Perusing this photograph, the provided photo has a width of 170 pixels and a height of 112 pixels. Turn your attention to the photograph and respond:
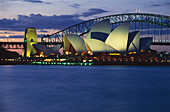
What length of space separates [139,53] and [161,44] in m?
21.5

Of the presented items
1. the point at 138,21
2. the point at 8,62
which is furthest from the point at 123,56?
the point at 8,62

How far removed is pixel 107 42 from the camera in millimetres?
107750

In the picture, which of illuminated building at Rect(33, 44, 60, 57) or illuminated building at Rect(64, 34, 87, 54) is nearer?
illuminated building at Rect(64, 34, 87, 54)

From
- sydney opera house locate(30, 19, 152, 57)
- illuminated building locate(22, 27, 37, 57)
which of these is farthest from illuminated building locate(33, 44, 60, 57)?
sydney opera house locate(30, 19, 152, 57)

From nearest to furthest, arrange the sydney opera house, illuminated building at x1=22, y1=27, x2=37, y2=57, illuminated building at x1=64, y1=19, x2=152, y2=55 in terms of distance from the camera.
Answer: illuminated building at x1=64, y1=19, x2=152, y2=55 < the sydney opera house < illuminated building at x1=22, y1=27, x2=37, y2=57

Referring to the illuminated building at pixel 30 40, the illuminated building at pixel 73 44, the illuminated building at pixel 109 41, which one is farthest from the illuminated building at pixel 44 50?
the illuminated building at pixel 109 41

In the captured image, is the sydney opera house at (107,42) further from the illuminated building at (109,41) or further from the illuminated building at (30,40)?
the illuminated building at (30,40)

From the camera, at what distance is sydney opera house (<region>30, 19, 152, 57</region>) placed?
10312 centimetres

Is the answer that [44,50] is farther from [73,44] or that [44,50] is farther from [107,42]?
[107,42]

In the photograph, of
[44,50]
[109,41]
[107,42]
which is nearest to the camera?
[109,41]

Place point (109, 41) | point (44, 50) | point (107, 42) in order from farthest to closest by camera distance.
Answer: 1. point (44, 50)
2. point (107, 42)
3. point (109, 41)

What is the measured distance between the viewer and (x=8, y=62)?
131375 millimetres

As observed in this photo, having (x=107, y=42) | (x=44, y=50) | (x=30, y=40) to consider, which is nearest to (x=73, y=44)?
(x=107, y=42)

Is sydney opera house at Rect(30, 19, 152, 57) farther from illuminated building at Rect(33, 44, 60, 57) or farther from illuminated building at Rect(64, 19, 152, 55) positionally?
illuminated building at Rect(33, 44, 60, 57)
